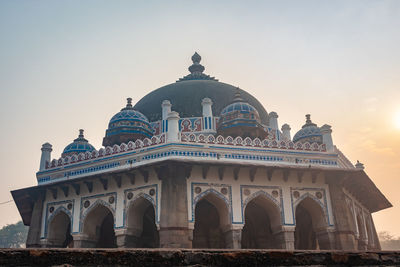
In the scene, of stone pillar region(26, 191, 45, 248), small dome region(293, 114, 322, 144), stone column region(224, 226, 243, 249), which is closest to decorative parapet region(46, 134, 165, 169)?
stone pillar region(26, 191, 45, 248)

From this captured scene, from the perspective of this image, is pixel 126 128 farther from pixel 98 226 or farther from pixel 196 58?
pixel 196 58

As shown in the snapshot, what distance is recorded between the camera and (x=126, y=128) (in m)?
14.1

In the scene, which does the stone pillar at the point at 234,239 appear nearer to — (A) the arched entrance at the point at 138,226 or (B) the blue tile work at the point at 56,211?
(A) the arched entrance at the point at 138,226

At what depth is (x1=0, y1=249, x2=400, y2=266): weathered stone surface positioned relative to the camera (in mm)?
2759

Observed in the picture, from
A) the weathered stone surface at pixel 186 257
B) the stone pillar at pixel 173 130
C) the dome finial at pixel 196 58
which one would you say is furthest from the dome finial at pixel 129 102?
the weathered stone surface at pixel 186 257

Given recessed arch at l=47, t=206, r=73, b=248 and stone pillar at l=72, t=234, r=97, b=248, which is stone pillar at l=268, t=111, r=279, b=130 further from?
recessed arch at l=47, t=206, r=73, b=248

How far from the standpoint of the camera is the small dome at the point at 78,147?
1557 centimetres

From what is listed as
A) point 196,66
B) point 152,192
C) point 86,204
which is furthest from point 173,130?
point 196,66

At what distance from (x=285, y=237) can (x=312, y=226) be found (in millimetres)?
1905

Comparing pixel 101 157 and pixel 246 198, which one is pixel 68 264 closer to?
pixel 246 198

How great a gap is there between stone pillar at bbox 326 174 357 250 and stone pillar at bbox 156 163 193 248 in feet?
15.3

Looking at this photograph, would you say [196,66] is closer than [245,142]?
No

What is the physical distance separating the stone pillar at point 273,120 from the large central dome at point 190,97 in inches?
17.9

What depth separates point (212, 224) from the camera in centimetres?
1317
